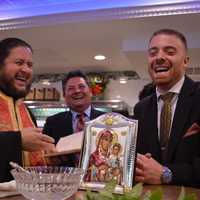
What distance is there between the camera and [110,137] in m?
1.15

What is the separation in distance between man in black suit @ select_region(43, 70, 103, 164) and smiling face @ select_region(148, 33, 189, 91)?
1.15 meters

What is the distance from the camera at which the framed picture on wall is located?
1.09 meters

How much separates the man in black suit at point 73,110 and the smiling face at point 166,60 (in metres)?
1.15

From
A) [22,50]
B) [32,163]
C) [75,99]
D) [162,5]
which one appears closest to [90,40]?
[162,5]

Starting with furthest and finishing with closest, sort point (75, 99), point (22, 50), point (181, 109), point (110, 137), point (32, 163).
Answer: point (75, 99) < point (22, 50) < point (32, 163) < point (181, 109) < point (110, 137)

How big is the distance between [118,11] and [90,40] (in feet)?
2.73

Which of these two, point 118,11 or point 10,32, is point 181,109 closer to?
point 118,11

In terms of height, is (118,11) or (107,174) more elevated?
(118,11)

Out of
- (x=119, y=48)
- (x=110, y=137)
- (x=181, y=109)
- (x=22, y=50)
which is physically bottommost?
(x=110, y=137)

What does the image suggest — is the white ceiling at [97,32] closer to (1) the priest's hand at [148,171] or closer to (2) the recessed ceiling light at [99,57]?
(2) the recessed ceiling light at [99,57]

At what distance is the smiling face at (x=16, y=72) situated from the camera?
5.95ft

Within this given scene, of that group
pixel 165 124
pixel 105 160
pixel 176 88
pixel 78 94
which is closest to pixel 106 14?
pixel 78 94

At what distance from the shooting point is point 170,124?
152cm

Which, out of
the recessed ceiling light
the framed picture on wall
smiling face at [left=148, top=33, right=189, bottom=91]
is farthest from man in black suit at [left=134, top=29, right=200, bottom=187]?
the recessed ceiling light
